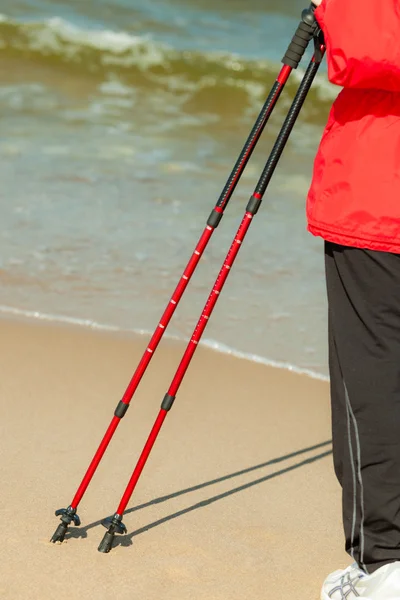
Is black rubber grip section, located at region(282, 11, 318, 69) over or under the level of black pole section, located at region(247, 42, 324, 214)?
over

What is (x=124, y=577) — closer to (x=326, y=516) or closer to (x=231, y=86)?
(x=326, y=516)

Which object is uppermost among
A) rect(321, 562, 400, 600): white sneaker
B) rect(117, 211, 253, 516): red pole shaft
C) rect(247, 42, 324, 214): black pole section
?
rect(247, 42, 324, 214): black pole section

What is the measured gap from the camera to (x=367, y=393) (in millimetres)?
2596

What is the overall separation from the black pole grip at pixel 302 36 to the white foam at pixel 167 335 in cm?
202

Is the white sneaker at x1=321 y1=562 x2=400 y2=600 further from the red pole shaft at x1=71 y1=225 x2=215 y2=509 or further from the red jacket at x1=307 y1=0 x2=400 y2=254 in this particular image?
the red jacket at x1=307 y1=0 x2=400 y2=254

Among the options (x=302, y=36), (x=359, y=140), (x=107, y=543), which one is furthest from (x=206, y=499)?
(x=302, y=36)

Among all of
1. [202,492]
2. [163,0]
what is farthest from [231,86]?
[202,492]

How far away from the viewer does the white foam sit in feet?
14.8

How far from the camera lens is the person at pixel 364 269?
2303 millimetres

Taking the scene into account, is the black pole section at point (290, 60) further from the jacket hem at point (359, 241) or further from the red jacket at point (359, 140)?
the jacket hem at point (359, 241)

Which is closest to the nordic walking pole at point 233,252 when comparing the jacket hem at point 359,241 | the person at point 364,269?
the person at point 364,269

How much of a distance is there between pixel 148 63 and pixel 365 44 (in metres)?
10.1

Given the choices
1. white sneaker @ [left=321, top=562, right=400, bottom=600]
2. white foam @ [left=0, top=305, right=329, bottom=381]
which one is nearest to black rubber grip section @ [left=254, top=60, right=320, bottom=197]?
white sneaker @ [left=321, top=562, right=400, bottom=600]

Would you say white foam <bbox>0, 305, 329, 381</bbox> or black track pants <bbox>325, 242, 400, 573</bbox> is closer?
black track pants <bbox>325, 242, 400, 573</bbox>
